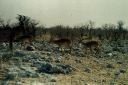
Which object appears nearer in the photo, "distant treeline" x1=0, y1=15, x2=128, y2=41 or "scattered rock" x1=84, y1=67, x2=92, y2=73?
"scattered rock" x1=84, y1=67, x2=92, y2=73

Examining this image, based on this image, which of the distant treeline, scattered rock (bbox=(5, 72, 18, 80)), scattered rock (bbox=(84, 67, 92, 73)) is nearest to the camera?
scattered rock (bbox=(5, 72, 18, 80))

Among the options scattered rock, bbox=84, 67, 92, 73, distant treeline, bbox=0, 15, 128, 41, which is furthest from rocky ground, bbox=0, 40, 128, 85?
distant treeline, bbox=0, 15, 128, 41

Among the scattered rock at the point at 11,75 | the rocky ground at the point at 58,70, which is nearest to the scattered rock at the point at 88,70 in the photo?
the rocky ground at the point at 58,70

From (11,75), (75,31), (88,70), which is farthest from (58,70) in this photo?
(75,31)

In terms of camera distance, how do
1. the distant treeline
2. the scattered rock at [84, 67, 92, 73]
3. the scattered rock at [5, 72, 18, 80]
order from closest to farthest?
the scattered rock at [5, 72, 18, 80]
the scattered rock at [84, 67, 92, 73]
the distant treeline

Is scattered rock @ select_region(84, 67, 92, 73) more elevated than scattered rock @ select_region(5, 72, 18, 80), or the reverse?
scattered rock @ select_region(5, 72, 18, 80)

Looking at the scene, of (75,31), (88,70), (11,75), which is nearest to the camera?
(11,75)

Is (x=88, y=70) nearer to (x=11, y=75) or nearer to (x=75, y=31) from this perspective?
(x=11, y=75)

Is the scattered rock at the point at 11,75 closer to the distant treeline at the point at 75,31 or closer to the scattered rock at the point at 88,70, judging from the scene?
the scattered rock at the point at 88,70

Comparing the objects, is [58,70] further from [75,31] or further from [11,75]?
[75,31]

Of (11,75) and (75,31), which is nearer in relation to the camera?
(11,75)

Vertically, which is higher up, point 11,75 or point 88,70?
point 11,75

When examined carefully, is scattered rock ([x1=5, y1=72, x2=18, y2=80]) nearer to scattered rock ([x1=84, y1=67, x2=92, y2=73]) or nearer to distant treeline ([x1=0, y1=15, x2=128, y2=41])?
scattered rock ([x1=84, y1=67, x2=92, y2=73])

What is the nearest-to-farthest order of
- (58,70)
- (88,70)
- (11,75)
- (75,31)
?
(11,75), (58,70), (88,70), (75,31)
